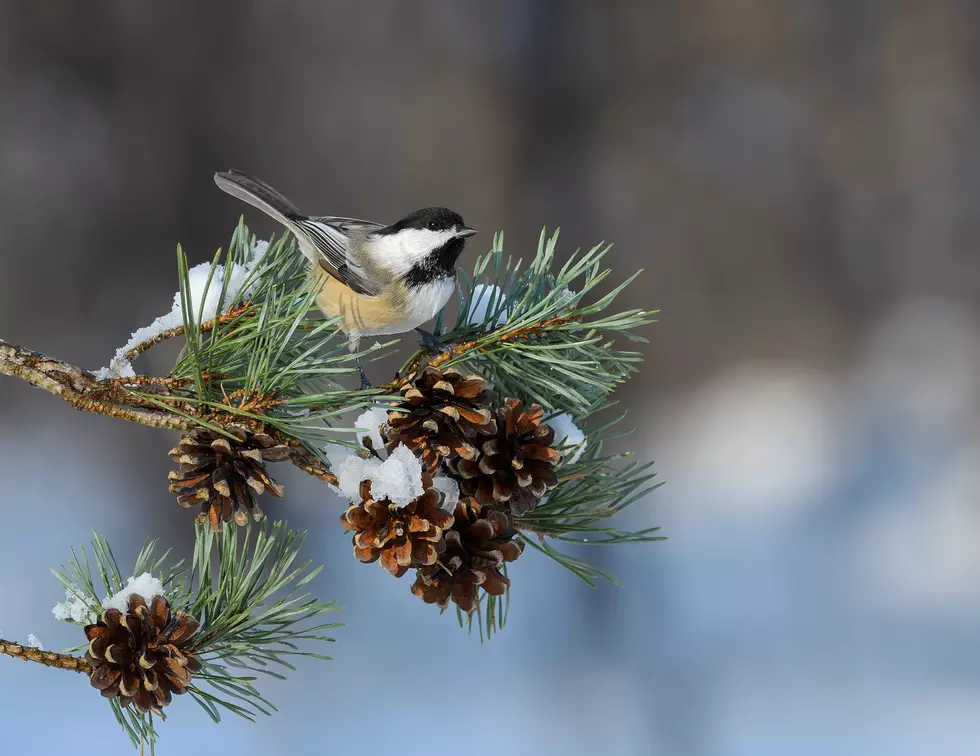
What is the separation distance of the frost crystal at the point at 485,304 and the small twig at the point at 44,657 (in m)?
0.22

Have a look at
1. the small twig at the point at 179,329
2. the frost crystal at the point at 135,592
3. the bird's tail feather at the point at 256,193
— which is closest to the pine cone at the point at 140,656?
the frost crystal at the point at 135,592

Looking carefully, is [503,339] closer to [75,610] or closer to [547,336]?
[547,336]

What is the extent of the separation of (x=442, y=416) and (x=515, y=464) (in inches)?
1.4

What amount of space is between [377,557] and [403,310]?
16 cm

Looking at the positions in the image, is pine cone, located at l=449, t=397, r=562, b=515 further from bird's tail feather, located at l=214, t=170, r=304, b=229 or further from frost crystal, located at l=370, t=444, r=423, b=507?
bird's tail feather, located at l=214, t=170, r=304, b=229

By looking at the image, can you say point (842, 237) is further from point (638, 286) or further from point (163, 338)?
point (163, 338)

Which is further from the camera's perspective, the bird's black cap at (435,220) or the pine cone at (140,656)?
the bird's black cap at (435,220)

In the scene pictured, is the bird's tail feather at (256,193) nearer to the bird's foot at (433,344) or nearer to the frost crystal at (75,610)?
the bird's foot at (433,344)

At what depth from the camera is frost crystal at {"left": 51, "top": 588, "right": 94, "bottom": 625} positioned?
367 mm

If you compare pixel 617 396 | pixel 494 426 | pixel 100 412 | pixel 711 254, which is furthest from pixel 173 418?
pixel 711 254

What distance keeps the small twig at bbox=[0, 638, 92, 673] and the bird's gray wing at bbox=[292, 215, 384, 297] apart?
0.74 ft

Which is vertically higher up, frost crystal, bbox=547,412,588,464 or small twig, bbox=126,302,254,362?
small twig, bbox=126,302,254,362

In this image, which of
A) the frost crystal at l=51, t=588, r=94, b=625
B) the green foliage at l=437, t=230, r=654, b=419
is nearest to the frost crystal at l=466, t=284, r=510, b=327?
the green foliage at l=437, t=230, r=654, b=419

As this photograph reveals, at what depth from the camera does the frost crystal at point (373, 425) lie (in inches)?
13.6
